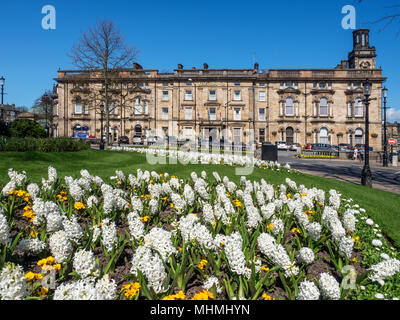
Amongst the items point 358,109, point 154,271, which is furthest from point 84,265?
point 358,109

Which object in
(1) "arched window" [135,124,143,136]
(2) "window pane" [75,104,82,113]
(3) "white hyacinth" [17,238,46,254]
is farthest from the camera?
(2) "window pane" [75,104,82,113]

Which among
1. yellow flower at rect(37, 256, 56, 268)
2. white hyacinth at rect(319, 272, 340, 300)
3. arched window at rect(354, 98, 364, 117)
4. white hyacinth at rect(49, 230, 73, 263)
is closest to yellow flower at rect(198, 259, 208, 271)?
white hyacinth at rect(319, 272, 340, 300)

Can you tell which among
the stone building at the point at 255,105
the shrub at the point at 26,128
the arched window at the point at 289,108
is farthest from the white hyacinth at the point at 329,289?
the arched window at the point at 289,108

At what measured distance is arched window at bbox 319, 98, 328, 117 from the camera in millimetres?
44438

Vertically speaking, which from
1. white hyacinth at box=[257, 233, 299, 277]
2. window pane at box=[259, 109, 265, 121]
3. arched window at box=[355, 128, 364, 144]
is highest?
window pane at box=[259, 109, 265, 121]

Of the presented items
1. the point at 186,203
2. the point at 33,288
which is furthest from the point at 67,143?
the point at 33,288

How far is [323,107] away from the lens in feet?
146

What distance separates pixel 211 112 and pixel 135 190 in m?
40.6

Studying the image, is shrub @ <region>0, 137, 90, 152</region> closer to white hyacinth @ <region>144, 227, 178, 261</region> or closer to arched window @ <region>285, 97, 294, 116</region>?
white hyacinth @ <region>144, 227, 178, 261</region>

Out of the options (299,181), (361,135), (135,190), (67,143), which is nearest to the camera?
(135,190)

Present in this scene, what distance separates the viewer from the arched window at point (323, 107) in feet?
146

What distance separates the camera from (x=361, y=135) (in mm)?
44188

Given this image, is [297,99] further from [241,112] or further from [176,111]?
[176,111]

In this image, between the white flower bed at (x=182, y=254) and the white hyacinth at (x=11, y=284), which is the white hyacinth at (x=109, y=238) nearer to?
the white flower bed at (x=182, y=254)
